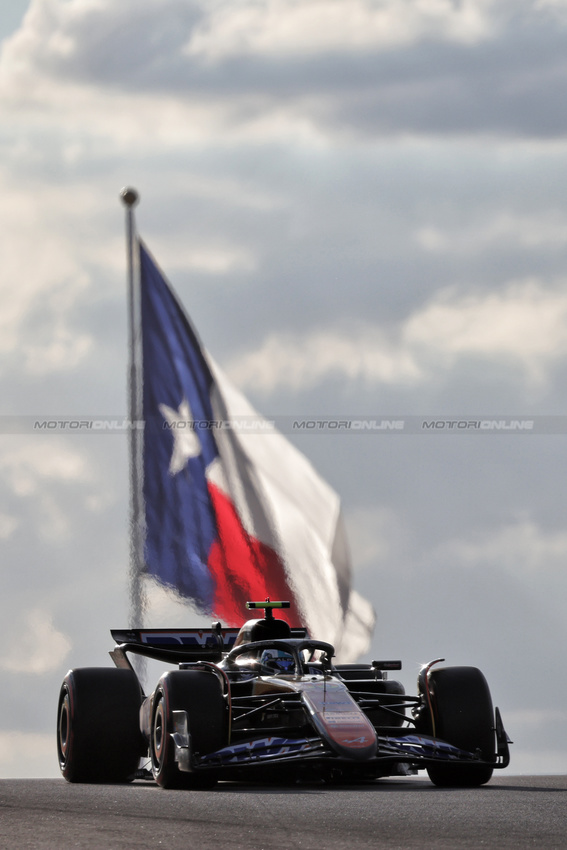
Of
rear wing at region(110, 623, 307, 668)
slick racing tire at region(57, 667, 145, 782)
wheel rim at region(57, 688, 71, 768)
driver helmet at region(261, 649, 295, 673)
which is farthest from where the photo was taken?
rear wing at region(110, 623, 307, 668)

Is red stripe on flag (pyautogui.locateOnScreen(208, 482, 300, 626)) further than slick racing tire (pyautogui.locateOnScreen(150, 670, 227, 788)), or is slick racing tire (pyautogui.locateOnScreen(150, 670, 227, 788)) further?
red stripe on flag (pyautogui.locateOnScreen(208, 482, 300, 626))

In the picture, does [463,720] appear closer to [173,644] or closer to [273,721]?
[273,721]

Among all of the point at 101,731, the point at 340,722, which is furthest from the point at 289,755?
the point at 101,731

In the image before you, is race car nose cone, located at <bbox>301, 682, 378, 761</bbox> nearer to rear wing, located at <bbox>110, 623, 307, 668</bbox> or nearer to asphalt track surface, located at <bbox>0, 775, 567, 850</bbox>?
asphalt track surface, located at <bbox>0, 775, 567, 850</bbox>

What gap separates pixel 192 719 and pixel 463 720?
426 centimetres

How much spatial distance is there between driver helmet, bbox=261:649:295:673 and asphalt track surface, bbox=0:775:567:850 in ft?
9.89

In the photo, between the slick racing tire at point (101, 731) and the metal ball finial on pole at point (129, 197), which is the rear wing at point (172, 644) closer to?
the slick racing tire at point (101, 731)

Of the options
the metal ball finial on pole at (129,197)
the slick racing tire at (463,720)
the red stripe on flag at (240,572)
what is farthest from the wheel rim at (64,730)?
the metal ball finial on pole at (129,197)

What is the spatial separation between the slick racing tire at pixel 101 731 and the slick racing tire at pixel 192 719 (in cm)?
169

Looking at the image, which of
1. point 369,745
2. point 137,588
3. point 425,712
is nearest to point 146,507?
point 137,588

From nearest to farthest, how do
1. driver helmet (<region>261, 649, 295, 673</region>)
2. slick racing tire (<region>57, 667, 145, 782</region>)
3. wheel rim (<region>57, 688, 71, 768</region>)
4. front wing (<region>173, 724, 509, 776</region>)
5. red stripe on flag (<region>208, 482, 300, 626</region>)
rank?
front wing (<region>173, 724, 509, 776</region>) → slick racing tire (<region>57, 667, 145, 782</region>) → driver helmet (<region>261, 649, 295, 673</region>) → wheel rim (<region>57, 688, 71, 768</region>) → red stripe on flag (<region>208, 482, 300, 626</region>)

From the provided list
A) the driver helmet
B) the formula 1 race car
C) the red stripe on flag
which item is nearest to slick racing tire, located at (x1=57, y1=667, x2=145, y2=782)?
the formula 1 race car

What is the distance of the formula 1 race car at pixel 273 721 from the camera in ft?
64.0

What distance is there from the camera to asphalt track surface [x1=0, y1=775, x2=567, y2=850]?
40.9 ft
